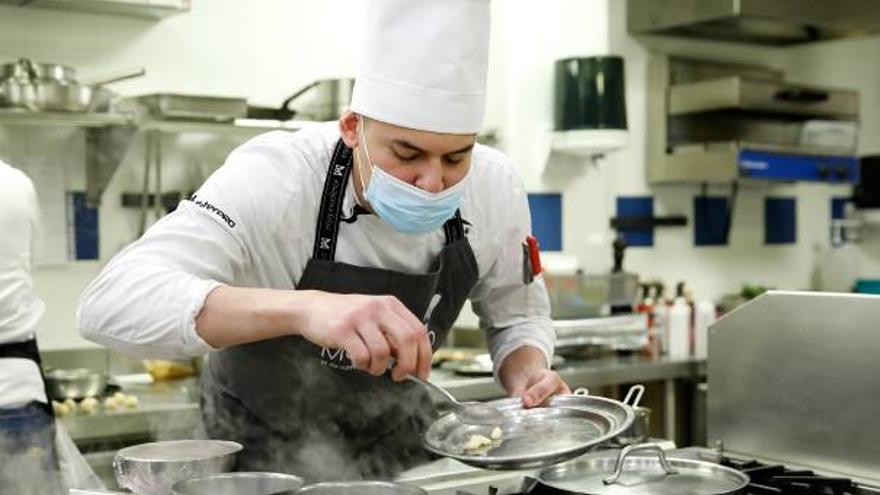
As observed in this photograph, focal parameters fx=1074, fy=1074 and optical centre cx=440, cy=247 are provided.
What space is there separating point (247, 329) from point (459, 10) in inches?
29.0

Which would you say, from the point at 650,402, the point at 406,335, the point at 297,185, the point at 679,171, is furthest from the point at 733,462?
the point at 679,171

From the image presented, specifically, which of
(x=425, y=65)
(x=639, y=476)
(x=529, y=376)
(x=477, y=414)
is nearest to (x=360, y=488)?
(x=477, y=414)

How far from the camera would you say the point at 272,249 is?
2.12 metres

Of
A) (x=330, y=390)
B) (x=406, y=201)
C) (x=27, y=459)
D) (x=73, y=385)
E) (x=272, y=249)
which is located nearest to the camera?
(x=406, y=201)

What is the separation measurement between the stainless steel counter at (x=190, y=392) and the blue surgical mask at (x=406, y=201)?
1.92 feet

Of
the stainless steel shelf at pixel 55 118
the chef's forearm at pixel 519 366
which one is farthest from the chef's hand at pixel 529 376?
the stainless steel shelf at pixel 55 118

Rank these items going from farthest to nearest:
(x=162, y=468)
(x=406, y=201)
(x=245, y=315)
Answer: (x=406, y=201), (x=245, y=315), (x=162, y=468)

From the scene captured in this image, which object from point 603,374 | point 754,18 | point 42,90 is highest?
point 754,18

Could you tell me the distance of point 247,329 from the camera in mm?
1747

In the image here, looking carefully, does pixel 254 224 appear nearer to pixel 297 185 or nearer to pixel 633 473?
pixel 297 185

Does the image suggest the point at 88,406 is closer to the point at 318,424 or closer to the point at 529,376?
the point at 318,424

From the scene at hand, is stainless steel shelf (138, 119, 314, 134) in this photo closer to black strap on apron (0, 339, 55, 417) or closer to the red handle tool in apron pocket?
A: black strap on apron (0, 339, 55, 417)

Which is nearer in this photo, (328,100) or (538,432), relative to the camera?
(538,432)

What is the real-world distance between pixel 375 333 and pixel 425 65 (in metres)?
0.63
